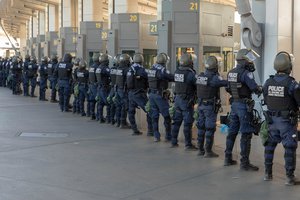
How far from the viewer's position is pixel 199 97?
898cm

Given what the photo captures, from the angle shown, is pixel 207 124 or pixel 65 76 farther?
pixel 65 76

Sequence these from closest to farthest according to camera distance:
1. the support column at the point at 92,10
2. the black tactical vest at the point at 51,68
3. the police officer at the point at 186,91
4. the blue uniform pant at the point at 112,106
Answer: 1. the police officer at the point at 186,91
2. the blue uniform pant at the point at 112,106
3. the black tactical vest at the point at 51,68
4. the support column at the point at 92,10

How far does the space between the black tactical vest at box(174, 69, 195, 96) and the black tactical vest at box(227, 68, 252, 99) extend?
4.96 feet

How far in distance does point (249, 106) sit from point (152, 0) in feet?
62.5

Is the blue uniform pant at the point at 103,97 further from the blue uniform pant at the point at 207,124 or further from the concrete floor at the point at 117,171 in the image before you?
the blue uniform pant at the point at 207,124

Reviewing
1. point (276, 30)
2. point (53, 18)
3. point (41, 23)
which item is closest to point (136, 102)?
point (276, 30)

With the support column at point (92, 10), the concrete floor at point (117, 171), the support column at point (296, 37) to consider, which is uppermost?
the support column at point (92, 10)

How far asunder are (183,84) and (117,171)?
2417mm

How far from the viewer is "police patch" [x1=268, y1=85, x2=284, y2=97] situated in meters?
7.00

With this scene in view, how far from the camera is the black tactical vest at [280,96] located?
22.9 ft

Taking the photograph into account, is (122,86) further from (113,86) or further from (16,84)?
(16,84)

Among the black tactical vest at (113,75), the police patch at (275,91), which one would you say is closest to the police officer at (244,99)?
the police patch at (275,91)

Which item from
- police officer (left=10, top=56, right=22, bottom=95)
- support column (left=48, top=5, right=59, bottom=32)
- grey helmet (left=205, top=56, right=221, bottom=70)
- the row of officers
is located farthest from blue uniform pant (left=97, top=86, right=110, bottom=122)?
support column (left=48, top=5, right=59, bottom=32)

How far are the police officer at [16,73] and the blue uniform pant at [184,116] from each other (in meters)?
14.3
